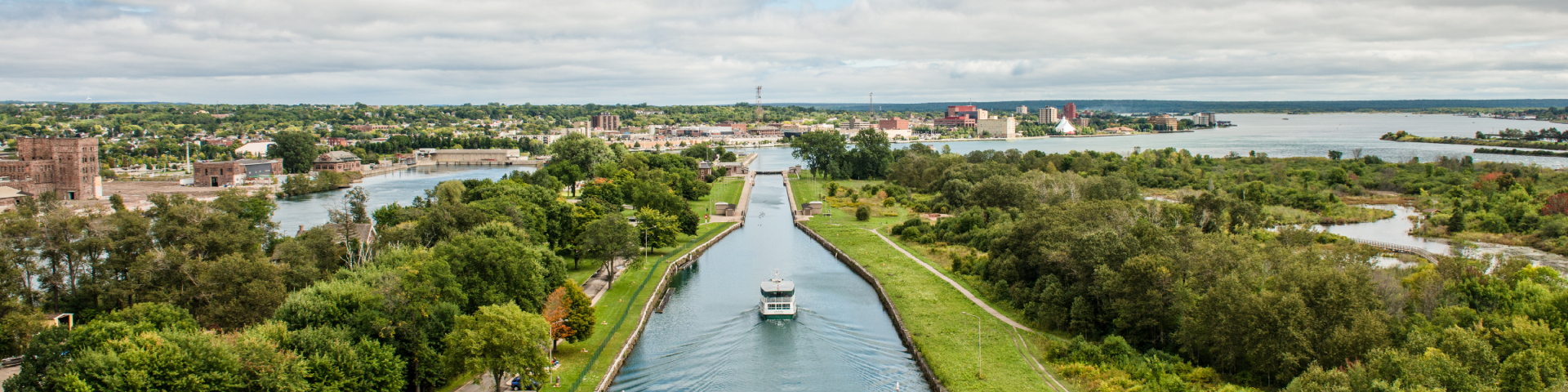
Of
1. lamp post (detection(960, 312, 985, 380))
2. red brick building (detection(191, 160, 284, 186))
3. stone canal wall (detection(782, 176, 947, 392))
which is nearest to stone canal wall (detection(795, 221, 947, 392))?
stone canal wall (detection(782, 176, 947, 392))

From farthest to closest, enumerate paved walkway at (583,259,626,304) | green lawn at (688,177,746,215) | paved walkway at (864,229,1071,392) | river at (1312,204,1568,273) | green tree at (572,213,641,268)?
green lawn at (688,177,746,215), river at (1312,204,1568,273), green tree at (572,213,641,268), paved walkway at (583,259,626,304), paved walkway at (864,229,1071,392)

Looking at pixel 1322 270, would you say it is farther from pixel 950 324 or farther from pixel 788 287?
pixel 788 287

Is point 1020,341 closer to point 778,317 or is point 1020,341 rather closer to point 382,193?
point 778,317

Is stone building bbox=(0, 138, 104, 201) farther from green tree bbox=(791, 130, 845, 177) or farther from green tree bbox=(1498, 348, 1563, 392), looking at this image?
green tree bbox=(1498, 348, 1563, 392)

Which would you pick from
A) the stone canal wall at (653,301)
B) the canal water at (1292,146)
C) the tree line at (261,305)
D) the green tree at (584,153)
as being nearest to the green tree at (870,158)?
the canal water at (1292,146)

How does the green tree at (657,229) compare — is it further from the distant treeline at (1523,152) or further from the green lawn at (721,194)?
the distant treeline at (1523,152)

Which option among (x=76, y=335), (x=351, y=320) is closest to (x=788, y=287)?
(x=351, y=320)
